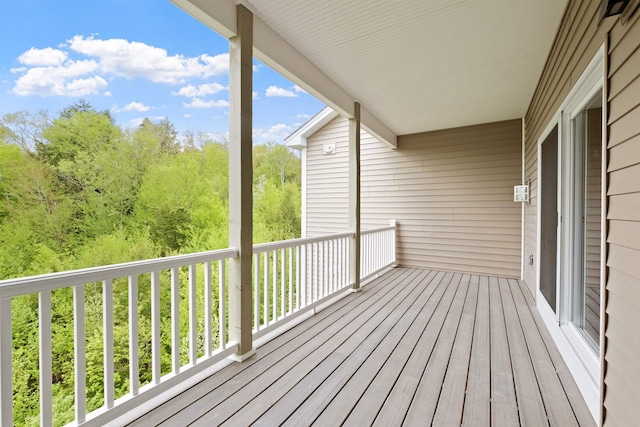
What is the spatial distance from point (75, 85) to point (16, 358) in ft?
32.9

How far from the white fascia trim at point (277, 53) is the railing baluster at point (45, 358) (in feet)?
5.89

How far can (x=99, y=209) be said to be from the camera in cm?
1043

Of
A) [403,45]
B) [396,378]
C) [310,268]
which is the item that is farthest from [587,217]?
[310,268]

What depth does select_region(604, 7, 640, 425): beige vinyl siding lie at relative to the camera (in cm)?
123

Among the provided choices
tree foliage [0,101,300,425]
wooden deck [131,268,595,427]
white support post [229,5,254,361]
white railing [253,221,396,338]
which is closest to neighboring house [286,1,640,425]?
wooden deck [131,268,595,427]

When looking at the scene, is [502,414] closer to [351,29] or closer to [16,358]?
[351,29]

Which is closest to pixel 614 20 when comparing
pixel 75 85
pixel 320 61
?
pixel 320 61

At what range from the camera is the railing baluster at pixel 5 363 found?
1.21 metres

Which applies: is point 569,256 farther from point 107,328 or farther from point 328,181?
point 328,181

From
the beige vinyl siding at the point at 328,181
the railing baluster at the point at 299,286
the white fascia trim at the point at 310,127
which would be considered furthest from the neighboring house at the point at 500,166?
the white fascia trim at the point at 310,127

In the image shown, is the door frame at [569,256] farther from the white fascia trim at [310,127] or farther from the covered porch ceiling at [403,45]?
the white fascia trim at [310,127]

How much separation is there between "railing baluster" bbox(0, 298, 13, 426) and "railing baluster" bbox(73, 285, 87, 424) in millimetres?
225

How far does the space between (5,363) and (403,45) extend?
3.38 m

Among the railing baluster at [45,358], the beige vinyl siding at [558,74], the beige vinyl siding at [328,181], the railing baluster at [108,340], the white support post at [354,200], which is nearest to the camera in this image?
the railing baluster at [45,358]
